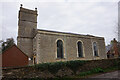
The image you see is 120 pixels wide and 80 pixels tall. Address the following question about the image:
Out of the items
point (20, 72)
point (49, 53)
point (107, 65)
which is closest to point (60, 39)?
point (49, 53)

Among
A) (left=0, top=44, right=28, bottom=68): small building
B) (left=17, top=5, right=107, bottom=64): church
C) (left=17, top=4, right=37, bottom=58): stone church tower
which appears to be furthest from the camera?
(left=17, top=4, right=37, bottom=58): stone church tower

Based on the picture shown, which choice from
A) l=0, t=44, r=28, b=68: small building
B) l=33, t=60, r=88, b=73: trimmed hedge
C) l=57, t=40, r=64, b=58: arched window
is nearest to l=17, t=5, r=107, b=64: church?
l=57, t=40, r=64, b=58: arched window

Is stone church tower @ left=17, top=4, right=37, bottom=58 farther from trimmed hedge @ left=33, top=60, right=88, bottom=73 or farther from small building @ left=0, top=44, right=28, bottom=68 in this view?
trimmed hedge @ left=33, top=60, right=88, bottom=73

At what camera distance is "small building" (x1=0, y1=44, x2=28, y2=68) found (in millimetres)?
9616

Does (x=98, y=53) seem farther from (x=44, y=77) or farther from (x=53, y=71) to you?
(x=44, y=77)

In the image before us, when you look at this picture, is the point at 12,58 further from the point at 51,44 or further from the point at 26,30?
the point at 26,30

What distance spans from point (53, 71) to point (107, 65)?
351 inches

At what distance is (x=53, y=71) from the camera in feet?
31.1

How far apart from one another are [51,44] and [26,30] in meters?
6.82

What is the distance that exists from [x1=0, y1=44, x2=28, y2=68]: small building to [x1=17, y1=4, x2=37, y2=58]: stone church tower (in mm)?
7185

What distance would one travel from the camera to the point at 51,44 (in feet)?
50.0

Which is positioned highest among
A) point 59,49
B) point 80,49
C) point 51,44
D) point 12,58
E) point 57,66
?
point 51,44

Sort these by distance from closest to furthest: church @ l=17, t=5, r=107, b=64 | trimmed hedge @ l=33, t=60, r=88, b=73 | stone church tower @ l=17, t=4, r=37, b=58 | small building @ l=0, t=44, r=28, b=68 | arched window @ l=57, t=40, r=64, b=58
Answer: trimmed hedge @ l=33, t=60, r=88, b=73, small building @ l=0, t=44, r=28, b=68, church @ l=17, t=5, r=107, b=64, arched window @ l=57, t=40, r=64, b=58, stone church tower @ l=17, t=4, r=37, b=58

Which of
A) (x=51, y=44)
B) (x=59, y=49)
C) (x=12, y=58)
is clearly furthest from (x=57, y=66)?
(x=59, y=49)
